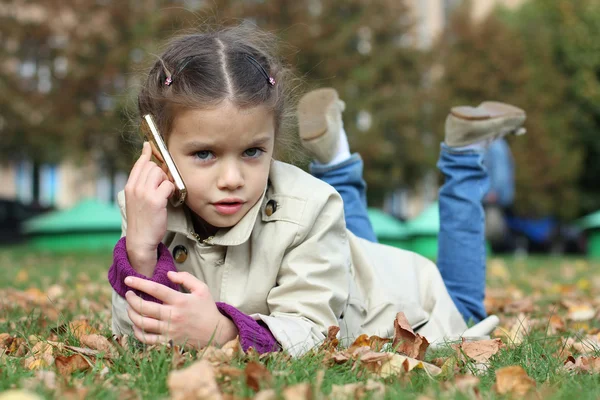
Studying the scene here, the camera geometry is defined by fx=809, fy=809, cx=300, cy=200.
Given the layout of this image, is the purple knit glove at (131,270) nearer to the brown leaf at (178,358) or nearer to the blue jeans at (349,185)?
the brown leaf at (178,358)

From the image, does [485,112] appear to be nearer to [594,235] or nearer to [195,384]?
[195,384]

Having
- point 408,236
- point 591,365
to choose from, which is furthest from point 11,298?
point 408,236

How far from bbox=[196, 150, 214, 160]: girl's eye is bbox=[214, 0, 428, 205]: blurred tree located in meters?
14.2

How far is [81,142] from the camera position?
44.4ft

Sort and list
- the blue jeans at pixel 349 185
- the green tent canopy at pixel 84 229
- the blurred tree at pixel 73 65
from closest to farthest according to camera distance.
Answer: the blue jeans at pixel 349 185
the green tent canopy at pixel 84 229
the blurred tree at pixel 73 65

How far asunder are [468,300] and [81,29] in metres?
11.2

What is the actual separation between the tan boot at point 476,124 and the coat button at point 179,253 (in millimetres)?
1675

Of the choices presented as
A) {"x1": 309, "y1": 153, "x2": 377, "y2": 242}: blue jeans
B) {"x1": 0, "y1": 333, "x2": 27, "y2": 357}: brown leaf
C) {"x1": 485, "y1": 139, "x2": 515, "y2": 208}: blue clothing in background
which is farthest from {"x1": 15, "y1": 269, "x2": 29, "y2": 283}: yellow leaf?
{"x1": 485, "y1": 139, "x2": 515, "y2": 208}: blue clothing in background

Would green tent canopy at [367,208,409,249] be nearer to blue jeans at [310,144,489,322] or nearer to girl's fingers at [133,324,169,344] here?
blue jeans at [310,144,489,322]

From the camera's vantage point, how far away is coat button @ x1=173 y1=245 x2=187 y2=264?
2.79 meters

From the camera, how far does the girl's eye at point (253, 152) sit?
2670mm

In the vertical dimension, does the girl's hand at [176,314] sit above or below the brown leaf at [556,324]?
above

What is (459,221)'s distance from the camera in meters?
3.85

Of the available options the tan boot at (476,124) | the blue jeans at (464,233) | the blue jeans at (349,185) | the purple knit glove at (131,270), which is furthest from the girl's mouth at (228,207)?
the tan boot at (476,124)
